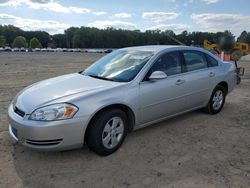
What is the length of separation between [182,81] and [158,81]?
63 cm

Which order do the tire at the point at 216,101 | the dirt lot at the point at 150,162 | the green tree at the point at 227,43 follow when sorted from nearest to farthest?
the dirt lot at the point at 150,162 → the tire at the point at 216,101 → the green tree at the point at 227,43

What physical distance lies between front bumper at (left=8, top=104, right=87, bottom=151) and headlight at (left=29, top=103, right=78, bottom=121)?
0.06m

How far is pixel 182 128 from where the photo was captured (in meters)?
4.95

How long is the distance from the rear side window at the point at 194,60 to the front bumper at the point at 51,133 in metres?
2.55

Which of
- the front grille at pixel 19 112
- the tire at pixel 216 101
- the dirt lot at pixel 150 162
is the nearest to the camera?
the dirt lot at pixel 150 162

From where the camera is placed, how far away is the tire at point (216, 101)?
5.68 metres

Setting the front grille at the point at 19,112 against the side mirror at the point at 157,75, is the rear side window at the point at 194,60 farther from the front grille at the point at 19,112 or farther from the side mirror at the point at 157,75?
the front grille at the point at 19,112

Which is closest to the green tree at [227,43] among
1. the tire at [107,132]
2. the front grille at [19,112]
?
the tire at [107,132]

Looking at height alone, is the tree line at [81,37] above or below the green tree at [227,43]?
above

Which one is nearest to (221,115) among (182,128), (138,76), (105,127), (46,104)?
(182,128)

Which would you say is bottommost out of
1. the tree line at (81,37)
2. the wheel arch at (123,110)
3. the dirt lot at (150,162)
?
the dirt lot at (150,162)

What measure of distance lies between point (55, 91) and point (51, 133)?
0.75 metres

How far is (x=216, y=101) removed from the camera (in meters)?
5.81

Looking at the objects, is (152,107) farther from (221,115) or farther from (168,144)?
(221,115)
